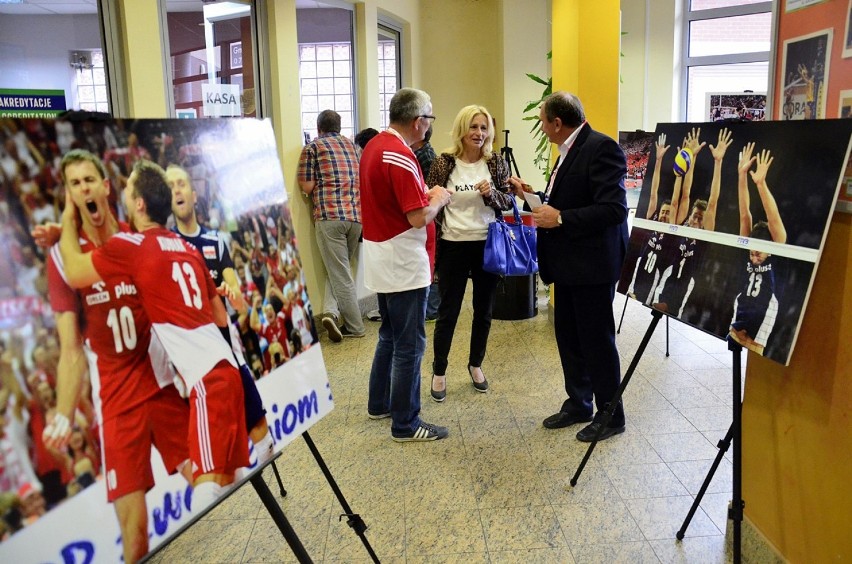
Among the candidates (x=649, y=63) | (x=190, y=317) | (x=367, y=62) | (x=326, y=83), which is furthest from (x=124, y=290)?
(x=649, y=63)

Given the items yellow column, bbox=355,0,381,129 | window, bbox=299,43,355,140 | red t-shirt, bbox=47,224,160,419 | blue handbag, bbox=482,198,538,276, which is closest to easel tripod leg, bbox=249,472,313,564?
red t-shirt, bbox=47,224,160,419

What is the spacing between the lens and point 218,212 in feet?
4.95

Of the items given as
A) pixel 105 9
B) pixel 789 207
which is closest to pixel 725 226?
pixel 789 207

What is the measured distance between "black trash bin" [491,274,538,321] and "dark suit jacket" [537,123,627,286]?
2.15 metres

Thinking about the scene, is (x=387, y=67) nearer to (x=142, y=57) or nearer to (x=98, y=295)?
(x=142, y=57)

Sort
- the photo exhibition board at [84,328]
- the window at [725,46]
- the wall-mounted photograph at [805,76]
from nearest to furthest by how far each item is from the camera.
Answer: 1. the photo exhibition board at [84,328]
2. the wall-mounted photograph at [805,76]
3. the window at [725,46]

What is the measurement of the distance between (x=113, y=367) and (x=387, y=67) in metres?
5.76

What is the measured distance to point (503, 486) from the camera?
275 cm

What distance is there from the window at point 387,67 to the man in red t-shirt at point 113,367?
5.15 m

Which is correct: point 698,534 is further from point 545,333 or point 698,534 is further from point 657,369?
point 545,333

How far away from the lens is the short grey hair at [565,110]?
2.96 m

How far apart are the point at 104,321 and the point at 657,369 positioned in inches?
138

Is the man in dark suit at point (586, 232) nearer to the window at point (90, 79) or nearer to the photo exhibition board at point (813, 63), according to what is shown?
the photo exhibition board at point (813, 63)

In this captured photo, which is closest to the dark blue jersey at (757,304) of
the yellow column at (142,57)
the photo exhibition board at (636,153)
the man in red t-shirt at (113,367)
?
the man in red t-shirt at (113,367)
